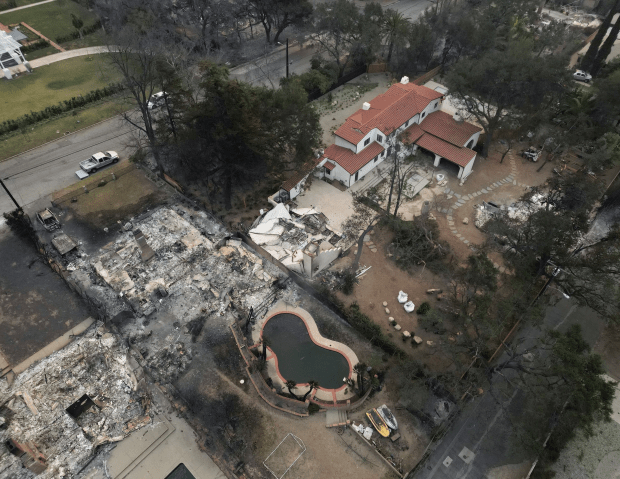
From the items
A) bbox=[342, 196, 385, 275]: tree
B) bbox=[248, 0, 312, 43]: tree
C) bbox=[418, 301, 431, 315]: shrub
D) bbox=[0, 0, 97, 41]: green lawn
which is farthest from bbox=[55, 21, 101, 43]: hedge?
bbox=[418, 301, 431, 315]: shrub

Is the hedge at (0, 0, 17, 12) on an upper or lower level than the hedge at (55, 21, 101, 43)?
upper

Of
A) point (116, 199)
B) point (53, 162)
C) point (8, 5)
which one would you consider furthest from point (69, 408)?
point (8, 5)

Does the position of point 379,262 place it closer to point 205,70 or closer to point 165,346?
point 165,346

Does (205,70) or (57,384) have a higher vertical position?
(205,70)

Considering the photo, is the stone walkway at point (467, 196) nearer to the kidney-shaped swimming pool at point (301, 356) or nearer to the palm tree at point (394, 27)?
A: the kidney-shaped swimming pool at point (301, 356)

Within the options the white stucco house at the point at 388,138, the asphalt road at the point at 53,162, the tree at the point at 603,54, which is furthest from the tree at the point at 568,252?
the asphalt road at the point at 53,162

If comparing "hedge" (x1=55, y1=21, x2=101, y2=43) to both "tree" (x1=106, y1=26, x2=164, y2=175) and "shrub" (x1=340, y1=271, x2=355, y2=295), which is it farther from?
"shrub" (x1=340, y1=271, x2=355, y2=295)

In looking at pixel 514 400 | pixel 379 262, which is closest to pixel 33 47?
pixel 379 262
